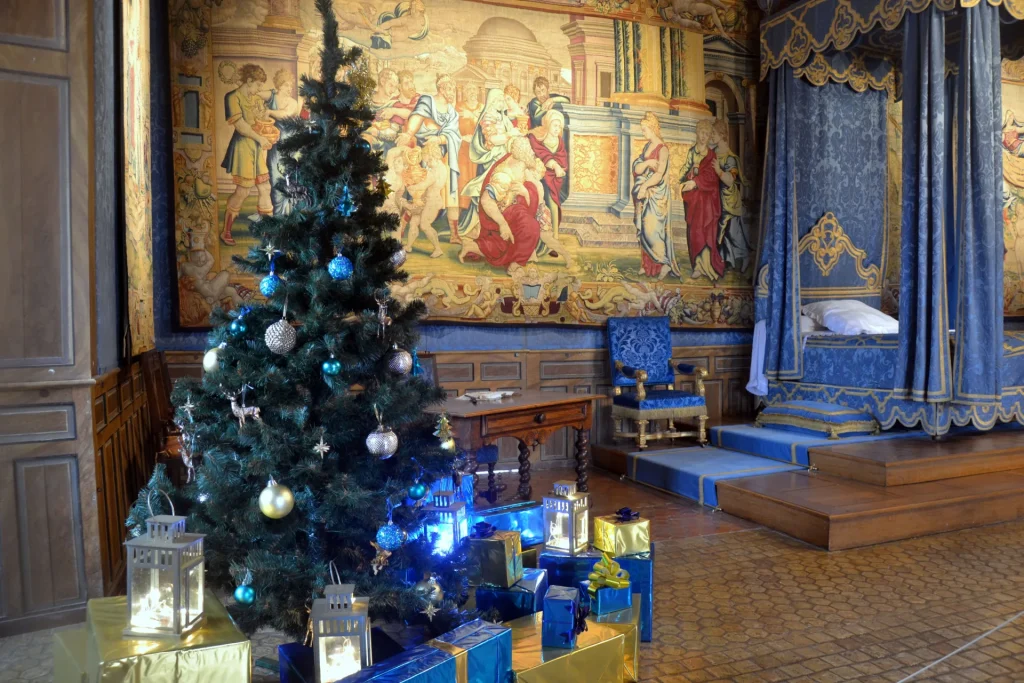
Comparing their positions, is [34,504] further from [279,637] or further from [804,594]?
[804,594]

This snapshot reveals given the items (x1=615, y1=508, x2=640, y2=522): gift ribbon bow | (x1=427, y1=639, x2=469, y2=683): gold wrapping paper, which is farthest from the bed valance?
(x1=427, y1=639, x2=469, y2=683): gold wrapping paper

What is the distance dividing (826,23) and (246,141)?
5.25 metres

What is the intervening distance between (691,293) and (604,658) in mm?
5533

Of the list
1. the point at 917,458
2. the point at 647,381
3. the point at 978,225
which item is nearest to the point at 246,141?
the point at 647,381

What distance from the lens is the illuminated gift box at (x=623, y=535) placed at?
3.11 m

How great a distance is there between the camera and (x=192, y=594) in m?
2.14

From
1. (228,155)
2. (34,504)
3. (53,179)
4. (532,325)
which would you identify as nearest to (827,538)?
(532,325)

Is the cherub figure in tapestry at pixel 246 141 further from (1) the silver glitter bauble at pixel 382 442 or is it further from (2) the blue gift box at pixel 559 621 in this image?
(2) the blue gift box at pixel 559 621

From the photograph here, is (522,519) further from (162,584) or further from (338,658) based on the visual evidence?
(162,584)

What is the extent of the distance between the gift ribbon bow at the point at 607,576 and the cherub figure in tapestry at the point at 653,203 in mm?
4838

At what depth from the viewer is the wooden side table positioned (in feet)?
16.1

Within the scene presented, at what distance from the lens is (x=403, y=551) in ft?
8.19

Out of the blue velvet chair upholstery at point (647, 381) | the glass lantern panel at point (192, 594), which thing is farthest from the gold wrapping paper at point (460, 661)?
the blue velvet chair upholstery at point (647, 381)

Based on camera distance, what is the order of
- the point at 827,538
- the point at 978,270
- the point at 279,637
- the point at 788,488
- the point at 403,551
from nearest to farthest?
1. the point at 403,551
2. the point at 279,637
3. the point at 827,538
4. the point at 788,488
5. the point at 978,270
